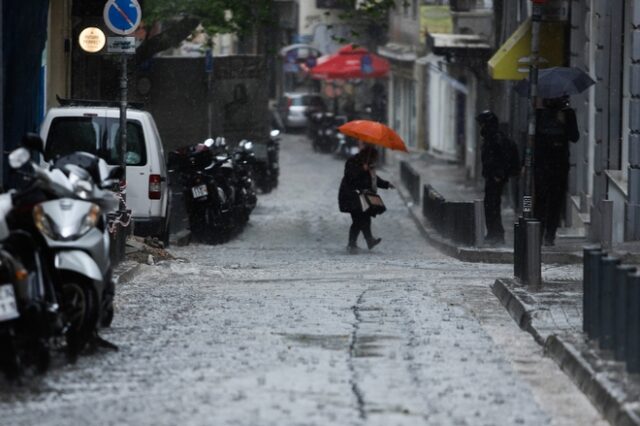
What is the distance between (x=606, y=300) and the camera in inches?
421

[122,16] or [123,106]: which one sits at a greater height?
[122,16]

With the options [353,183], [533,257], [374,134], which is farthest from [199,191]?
[533,257]

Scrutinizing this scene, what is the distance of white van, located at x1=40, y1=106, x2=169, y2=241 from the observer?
2058 cm

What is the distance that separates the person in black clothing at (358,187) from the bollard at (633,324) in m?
13.8

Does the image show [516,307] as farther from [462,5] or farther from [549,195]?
[462,5]

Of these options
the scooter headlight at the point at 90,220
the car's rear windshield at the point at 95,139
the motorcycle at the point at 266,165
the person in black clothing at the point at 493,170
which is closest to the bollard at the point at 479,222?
the person in black clothing at the point at 493,170

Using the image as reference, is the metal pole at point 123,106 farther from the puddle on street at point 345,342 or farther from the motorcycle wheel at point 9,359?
the motorcycle wheel at point 9,359

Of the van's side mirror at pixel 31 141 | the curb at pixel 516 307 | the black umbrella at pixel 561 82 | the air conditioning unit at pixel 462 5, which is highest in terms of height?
the air conditioning unit at pixel 462 5

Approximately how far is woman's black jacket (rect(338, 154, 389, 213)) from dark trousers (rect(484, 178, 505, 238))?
162cm

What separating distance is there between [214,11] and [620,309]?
20.1 metres

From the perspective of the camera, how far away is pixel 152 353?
37.3ft

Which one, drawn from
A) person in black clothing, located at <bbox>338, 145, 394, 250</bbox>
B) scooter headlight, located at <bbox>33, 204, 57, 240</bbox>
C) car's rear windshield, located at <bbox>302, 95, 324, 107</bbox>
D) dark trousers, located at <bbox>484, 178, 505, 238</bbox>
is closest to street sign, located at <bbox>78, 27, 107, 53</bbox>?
person in black clothing, located at <bbox>338, 145, 394, 250</bbox>

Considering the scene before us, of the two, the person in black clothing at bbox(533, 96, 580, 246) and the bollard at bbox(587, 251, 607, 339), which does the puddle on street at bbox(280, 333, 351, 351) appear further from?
the person in black clothing at bbox(533, 96, 580, 246)

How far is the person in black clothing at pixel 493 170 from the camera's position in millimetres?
22344
